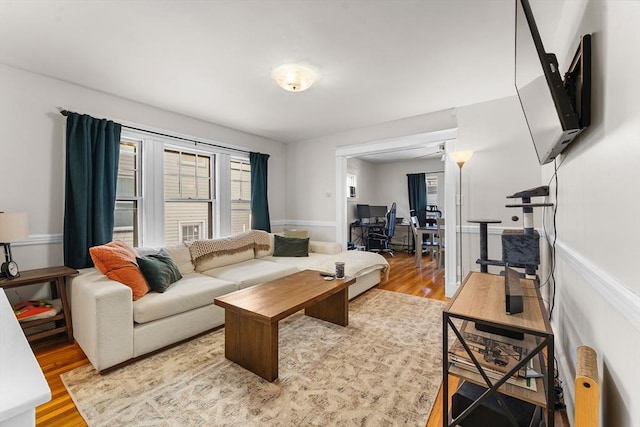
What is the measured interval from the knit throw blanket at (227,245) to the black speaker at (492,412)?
288 centimetres

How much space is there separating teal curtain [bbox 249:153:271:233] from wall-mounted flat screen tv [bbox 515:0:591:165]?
12.4 ft

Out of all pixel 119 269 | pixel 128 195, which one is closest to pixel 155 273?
pixel 119 269

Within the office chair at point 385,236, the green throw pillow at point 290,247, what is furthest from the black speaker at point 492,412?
the office chair at point 385,236

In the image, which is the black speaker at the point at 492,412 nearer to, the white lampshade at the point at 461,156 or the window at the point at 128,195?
the white lampshade at the point at 461,156

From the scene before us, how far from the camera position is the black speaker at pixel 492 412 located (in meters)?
1.25

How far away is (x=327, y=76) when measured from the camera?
265cm

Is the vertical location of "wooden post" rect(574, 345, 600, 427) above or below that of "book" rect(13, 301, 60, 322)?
above

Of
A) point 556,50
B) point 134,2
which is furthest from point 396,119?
point 134,2

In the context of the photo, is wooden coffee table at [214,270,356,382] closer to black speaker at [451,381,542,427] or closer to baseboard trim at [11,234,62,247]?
black speaker at [451,381,542,427]

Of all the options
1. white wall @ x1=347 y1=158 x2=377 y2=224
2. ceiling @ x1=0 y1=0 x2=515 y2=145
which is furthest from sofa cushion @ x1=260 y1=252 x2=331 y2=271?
white wall @ x1=347 y1=158 x2=377 y2=224

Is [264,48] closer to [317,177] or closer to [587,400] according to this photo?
[587,400]

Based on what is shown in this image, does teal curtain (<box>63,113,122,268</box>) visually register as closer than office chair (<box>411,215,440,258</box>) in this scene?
Yes

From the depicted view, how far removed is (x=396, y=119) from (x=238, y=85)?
7.49ft

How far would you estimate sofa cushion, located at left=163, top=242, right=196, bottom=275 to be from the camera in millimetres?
3049
